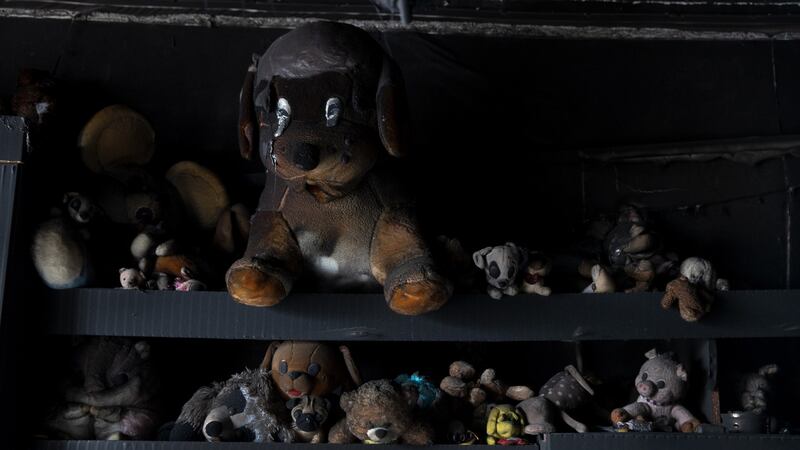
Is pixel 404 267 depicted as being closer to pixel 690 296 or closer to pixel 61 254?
pixel 690 296

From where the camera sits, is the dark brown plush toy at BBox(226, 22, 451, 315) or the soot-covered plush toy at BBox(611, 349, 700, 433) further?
the soot-covered plush toy at BBox(611, 349, 700, 433)

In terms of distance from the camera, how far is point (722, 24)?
282cm

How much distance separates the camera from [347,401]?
2168 millimetres

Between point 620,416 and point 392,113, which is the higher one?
point 392,113

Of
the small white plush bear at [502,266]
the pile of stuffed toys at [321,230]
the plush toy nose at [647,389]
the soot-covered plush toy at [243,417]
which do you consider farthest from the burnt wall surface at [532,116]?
the soot-covered plush toy at [243,417]

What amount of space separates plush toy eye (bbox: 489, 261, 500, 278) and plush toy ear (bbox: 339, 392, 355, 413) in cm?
39

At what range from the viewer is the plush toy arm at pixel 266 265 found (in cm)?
208

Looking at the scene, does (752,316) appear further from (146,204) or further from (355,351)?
(146,204)

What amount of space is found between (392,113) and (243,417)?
28.5 inches

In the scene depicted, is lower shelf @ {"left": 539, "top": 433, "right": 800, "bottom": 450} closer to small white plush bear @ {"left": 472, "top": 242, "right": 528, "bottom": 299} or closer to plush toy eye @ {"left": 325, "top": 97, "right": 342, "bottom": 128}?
small white plush bear @ {"left": 472, "top": 242, "right": 528, "bottom": 299}

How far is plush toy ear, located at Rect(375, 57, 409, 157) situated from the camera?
2.19 metres

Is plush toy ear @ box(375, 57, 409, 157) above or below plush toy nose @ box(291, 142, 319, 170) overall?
above

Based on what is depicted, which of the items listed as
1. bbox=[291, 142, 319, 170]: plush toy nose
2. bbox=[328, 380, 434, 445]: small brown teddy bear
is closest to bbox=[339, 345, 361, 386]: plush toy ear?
bbox=[328, 380, 434, 445]: small brown teddy bear

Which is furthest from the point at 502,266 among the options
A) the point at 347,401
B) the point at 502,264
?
the point at 347,401
